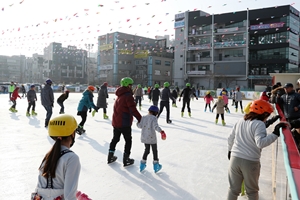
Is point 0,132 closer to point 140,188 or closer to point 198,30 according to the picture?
point 140,188

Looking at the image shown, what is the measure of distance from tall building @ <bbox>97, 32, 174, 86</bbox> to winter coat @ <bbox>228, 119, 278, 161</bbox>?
51.5m

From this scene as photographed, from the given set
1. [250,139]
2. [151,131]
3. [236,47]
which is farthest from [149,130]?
[236,47]

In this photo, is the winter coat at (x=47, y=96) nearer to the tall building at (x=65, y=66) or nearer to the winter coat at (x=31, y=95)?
the winter coat at (x=31, y=95)

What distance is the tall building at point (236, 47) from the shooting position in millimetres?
36750

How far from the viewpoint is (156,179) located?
149 inches

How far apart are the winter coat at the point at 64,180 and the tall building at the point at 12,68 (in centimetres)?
7379

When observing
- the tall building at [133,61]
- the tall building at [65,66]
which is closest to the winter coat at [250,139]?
the tall building at [133,61]

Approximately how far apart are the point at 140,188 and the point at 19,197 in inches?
56.7

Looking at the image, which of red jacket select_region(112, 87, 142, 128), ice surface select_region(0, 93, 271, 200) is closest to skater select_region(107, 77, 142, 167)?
red jacket select_region(112, 87, 142, 128)

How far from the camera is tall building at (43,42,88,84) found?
65.8 meters

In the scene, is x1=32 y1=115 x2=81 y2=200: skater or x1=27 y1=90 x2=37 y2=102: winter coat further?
x1=27 y1=90 x2=37 y2=102: winter coat

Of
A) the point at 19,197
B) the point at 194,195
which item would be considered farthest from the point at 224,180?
the point at 19,197

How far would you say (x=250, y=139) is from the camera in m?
2.42

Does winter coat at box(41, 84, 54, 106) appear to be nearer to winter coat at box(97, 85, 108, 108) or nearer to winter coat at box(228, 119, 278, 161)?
winter coat at box(97, 85, 108, 108)
